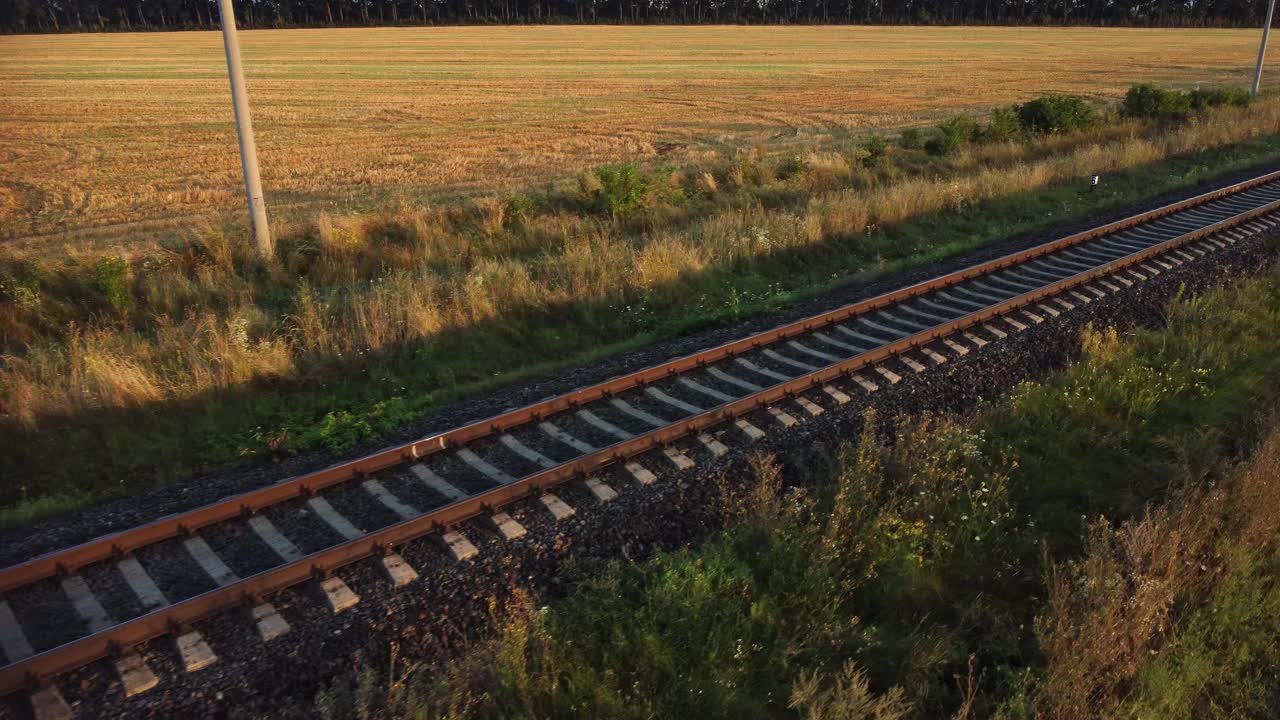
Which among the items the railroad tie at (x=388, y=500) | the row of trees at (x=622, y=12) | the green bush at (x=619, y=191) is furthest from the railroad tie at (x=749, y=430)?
the row of trees at (x=622, y=12)

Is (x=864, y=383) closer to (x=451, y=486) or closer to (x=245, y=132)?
(x=451, y=486)

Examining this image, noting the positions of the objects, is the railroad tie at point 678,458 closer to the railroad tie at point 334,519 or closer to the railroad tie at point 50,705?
the railroad tie at point 334,519

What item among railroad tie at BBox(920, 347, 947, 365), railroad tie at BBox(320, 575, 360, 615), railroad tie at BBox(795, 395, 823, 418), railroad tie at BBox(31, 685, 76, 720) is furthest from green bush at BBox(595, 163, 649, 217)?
railroad tie at BBox(31, 685, 76, 720)

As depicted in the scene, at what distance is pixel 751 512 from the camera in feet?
20.0

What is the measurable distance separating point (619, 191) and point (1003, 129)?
14.3m

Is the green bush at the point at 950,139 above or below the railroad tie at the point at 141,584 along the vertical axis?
above

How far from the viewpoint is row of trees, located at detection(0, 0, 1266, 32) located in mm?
102875

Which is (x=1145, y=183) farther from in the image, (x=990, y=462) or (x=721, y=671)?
(x=721, y=671)

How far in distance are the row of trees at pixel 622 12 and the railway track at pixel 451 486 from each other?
115230 millimetres

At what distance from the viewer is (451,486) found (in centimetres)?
646

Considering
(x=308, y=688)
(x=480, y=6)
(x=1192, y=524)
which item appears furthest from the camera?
(x=480, y=6)

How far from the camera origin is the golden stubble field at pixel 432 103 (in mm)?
21203

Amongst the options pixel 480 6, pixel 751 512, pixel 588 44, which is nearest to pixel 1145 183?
pixel 751 512

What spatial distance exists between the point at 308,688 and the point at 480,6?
12541 centimetres
